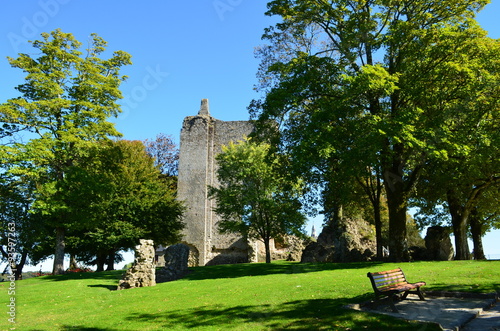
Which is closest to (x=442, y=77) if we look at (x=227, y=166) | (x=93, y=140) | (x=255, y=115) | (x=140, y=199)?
(x=255, y=115)

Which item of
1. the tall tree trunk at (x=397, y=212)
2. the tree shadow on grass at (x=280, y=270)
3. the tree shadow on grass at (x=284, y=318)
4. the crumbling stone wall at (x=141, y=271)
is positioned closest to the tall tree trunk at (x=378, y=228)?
the tall tree trunk at (x=397, y=212)

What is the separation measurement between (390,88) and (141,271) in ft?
40.0

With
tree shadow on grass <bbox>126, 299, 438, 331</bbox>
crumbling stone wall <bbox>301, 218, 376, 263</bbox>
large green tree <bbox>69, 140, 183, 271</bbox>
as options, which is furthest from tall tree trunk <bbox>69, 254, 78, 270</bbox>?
tree shadow on grass <bbox>126, 299, 438, 331</bbox>

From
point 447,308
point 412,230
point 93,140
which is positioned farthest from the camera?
point 412,230

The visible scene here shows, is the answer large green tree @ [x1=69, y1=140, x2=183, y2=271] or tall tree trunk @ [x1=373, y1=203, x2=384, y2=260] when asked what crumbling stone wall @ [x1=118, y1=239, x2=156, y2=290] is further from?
tall tree trunk @ [x1=373, y1=203, x2=384, y2=260]

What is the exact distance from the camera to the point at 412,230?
33.9 metres

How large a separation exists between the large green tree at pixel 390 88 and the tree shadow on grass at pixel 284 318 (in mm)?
7351

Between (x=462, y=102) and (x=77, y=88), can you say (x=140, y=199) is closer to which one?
(x=77, y=88)

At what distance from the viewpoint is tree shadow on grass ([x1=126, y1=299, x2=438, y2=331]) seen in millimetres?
7066

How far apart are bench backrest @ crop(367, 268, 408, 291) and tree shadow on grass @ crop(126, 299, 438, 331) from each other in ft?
2.35

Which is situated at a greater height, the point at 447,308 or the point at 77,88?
the point at 77,88

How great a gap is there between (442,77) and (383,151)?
387cm

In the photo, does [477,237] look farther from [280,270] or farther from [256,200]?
[280,270]

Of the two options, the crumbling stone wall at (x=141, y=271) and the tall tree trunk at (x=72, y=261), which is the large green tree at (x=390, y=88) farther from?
the tall tree trunk at (x=72, y=261)
